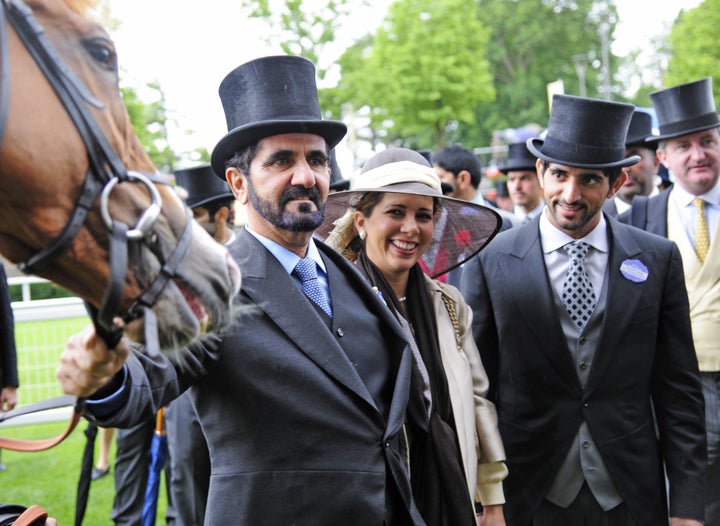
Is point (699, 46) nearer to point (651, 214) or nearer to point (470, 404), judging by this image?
point (651, 214)

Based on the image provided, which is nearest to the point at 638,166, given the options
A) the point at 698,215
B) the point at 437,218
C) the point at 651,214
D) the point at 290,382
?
the point at 651,214

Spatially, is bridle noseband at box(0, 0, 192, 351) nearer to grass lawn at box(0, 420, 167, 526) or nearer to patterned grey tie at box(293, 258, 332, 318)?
patterned grey tie at box(293, 258, 332, 318)

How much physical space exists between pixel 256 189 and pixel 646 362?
79.3 inches

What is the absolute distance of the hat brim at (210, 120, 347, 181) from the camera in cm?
267

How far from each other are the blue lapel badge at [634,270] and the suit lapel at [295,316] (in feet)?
5.43

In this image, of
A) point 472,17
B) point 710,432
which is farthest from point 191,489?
point 472,17

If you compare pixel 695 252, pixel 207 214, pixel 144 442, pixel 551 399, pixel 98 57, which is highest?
pixel 98 57

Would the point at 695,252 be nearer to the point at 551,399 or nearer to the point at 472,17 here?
the point at 551,399

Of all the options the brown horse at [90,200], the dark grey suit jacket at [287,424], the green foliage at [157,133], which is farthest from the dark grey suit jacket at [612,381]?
the green foliage at [157,133]

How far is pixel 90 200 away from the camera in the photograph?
5.46 ft

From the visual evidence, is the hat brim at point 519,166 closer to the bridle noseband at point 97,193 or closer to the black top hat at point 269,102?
the black top hat at point 269,102

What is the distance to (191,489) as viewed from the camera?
15.4 ft

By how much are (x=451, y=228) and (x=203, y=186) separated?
2676 mm

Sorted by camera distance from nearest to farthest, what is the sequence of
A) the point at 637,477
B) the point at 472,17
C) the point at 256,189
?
1. the point at 256,189
2. the point at 637,477
3. the point at 472,17
